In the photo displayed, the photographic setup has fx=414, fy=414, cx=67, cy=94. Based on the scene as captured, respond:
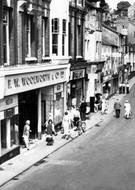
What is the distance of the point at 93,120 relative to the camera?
3105cm

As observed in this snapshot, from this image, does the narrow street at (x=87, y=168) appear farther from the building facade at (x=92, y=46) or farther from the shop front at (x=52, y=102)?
the building facade at (x=92, y=46)

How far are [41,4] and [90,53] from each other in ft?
43.2

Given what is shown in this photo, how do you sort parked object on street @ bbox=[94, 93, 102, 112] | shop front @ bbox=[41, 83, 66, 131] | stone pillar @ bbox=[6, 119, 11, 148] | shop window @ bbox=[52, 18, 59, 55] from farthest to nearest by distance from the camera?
parked object on street @ bbox=[94, 93, 102, 112] < shop window @ bbox=[52, 18, 59, 55] < shop front @ bbox=[41, 83, 66, 131] < stone pillar @ bbox=[6, 119, 11, 148]

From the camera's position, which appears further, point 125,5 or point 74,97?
point 125,5

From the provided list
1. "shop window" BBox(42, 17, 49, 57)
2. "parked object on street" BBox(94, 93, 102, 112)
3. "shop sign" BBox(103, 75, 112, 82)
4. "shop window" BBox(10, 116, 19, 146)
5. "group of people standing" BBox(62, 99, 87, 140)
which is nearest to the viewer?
"shop window" BBox(10, 116, 19, 146)

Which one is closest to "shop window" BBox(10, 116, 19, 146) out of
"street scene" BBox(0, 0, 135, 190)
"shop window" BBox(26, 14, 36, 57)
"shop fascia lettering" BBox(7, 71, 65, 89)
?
"street scene" BBox(0, 0, 135, 190)

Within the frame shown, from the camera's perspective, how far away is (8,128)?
18422mm

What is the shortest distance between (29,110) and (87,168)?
6786 mm

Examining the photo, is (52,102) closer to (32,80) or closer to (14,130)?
(32,80)

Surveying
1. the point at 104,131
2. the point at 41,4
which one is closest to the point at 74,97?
the point at 104,131

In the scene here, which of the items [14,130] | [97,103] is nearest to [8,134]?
[14,130]

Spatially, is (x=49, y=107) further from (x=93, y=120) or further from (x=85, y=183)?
(x=85, y=183)

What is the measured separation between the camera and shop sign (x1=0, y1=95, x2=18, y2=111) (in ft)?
57.0

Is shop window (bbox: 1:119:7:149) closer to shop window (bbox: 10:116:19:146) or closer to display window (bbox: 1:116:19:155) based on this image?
display window (bbox: 1:116:19:155)
